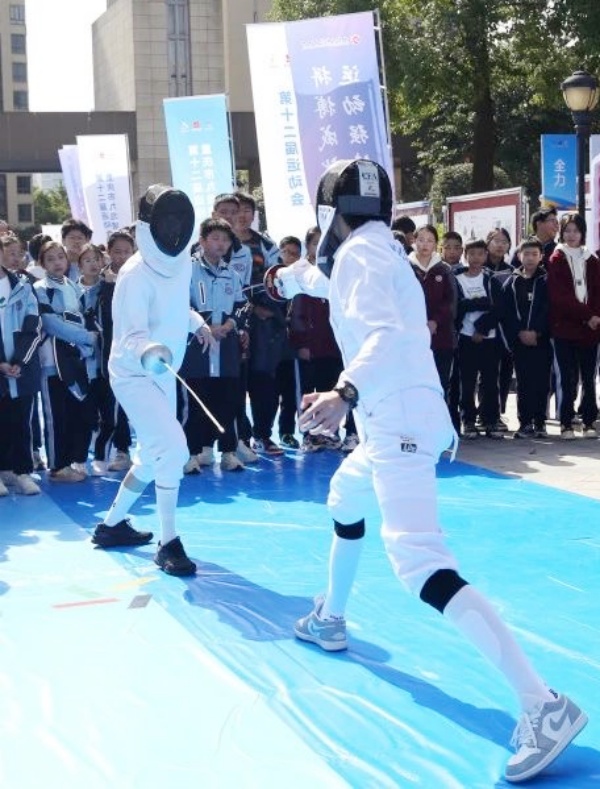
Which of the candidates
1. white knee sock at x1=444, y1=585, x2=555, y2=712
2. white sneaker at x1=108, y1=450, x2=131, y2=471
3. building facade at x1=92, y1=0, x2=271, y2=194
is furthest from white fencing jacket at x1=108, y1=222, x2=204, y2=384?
building facade at x1=92, y1=0, x2=271, y2=194

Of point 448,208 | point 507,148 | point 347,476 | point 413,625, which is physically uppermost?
point 507,148

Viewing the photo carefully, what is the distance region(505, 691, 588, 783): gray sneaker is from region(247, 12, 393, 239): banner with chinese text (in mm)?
7293

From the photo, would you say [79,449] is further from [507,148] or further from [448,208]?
[507,148]

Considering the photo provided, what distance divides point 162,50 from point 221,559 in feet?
198

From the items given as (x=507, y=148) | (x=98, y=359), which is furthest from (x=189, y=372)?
(x=507, y=148)

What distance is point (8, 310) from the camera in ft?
24.5

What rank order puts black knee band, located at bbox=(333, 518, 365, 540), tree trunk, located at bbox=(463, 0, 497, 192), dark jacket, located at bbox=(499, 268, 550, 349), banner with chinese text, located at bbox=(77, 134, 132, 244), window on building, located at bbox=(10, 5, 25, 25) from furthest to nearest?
1. window on building, located at bbox=(10, 5, 25, 25)
2. tree trunk, located at bbox=(463, 0, 497, 192)
3. banner with chinese text, located at bbox=(77, 134, 132, 244)
4. dark jacket, located at bbox=(499, 268, 550, 349)
5. black knee band, located at bbox=(333, 518, 365, 540)

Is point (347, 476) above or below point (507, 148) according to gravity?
below

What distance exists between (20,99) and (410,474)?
12393 cm

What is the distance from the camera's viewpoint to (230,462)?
852 cm

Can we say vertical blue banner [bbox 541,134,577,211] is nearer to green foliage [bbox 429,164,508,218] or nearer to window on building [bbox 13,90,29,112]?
green foliage [bbox 429,164,508,218]

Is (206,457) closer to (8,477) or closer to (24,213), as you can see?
(8,477)

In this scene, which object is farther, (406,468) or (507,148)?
(507,148)

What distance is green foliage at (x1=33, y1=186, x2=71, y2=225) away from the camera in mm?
80731
